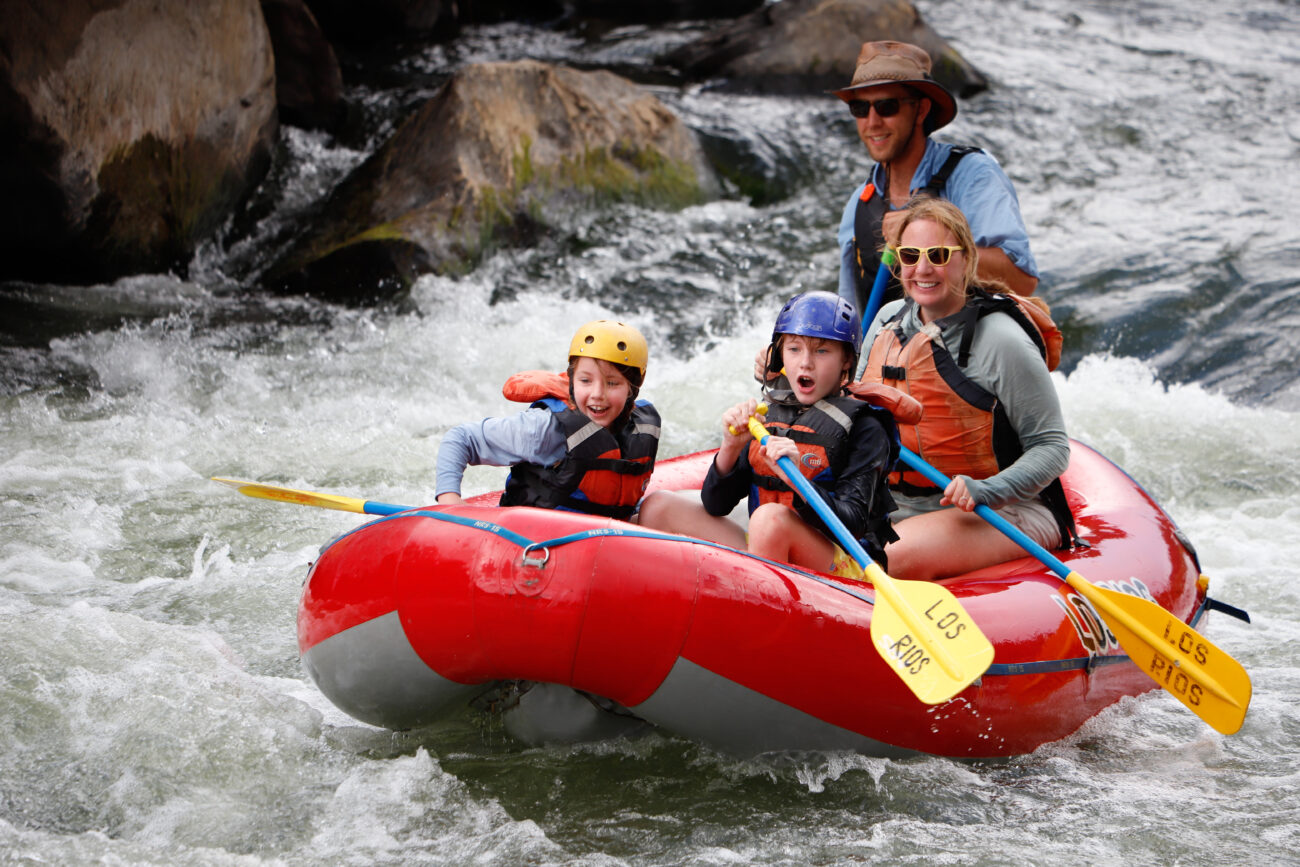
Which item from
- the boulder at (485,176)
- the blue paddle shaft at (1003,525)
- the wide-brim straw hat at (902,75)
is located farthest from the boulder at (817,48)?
the blue paddle shaft at (1003,525)

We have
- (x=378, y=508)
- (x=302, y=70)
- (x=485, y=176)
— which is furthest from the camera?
(x=302, y=70)

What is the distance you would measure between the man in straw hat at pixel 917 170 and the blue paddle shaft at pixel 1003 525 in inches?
27.6

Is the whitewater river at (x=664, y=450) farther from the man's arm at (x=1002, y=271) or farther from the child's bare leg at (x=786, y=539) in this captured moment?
the man's arm at (x=1002, y=271)

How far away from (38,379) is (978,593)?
14.4 ft

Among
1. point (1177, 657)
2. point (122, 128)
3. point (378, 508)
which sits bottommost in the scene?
point (1177, 657)

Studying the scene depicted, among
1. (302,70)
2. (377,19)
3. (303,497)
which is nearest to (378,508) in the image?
(303,497)

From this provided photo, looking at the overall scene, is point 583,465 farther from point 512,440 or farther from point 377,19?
point 377,19

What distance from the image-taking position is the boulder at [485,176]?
22.6 feet

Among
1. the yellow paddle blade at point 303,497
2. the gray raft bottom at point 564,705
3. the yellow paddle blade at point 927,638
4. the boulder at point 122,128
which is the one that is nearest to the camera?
the yellow paddle blade at point 927,638

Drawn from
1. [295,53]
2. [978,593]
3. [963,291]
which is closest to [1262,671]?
[978,593]

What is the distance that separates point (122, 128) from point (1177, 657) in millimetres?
5487

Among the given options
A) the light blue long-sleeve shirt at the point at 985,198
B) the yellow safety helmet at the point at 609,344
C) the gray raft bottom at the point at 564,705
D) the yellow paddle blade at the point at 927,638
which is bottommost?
the gray raft bottom at the point at 564,705

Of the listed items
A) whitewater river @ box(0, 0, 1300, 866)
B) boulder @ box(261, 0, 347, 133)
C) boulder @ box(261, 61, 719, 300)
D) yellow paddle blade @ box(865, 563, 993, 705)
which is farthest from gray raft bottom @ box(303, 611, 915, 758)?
boulder @ box(261, 0, 347, 133)

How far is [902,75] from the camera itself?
368 centimetres
